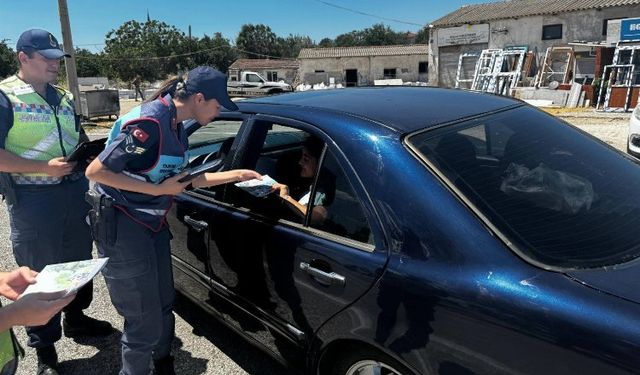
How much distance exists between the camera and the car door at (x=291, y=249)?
71.4 inches

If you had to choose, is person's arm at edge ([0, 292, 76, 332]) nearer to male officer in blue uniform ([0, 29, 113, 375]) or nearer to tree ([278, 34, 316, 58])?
male officer in blue uniform ([0, 29, 113, 375])

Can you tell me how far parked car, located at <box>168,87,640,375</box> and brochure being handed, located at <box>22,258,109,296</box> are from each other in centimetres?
82

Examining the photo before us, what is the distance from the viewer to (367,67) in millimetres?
41031

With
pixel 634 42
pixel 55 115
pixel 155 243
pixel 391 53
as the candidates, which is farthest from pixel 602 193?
pixel 391 53

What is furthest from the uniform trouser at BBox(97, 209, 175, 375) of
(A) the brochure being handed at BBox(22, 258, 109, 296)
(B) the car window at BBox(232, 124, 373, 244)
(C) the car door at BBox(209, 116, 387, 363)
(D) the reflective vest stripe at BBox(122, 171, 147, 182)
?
(A) the brochure being handed at BBox(22, 258, 109, 296)

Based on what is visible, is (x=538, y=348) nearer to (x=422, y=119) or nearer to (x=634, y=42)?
(x=422, y=119)

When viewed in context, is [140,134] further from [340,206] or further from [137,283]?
[340,206]

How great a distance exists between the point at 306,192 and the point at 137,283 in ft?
2.96

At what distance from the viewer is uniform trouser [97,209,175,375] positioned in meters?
2.16

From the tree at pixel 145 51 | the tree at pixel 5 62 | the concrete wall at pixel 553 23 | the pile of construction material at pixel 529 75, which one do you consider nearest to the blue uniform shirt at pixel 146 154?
the pile of construction material at pixel 529 75

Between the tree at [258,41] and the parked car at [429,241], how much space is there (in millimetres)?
88678

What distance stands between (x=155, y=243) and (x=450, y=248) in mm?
1427

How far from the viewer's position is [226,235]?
2453 mm

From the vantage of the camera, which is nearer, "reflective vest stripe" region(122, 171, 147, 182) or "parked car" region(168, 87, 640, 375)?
"parked car" region(168, 87, 640, 375)
